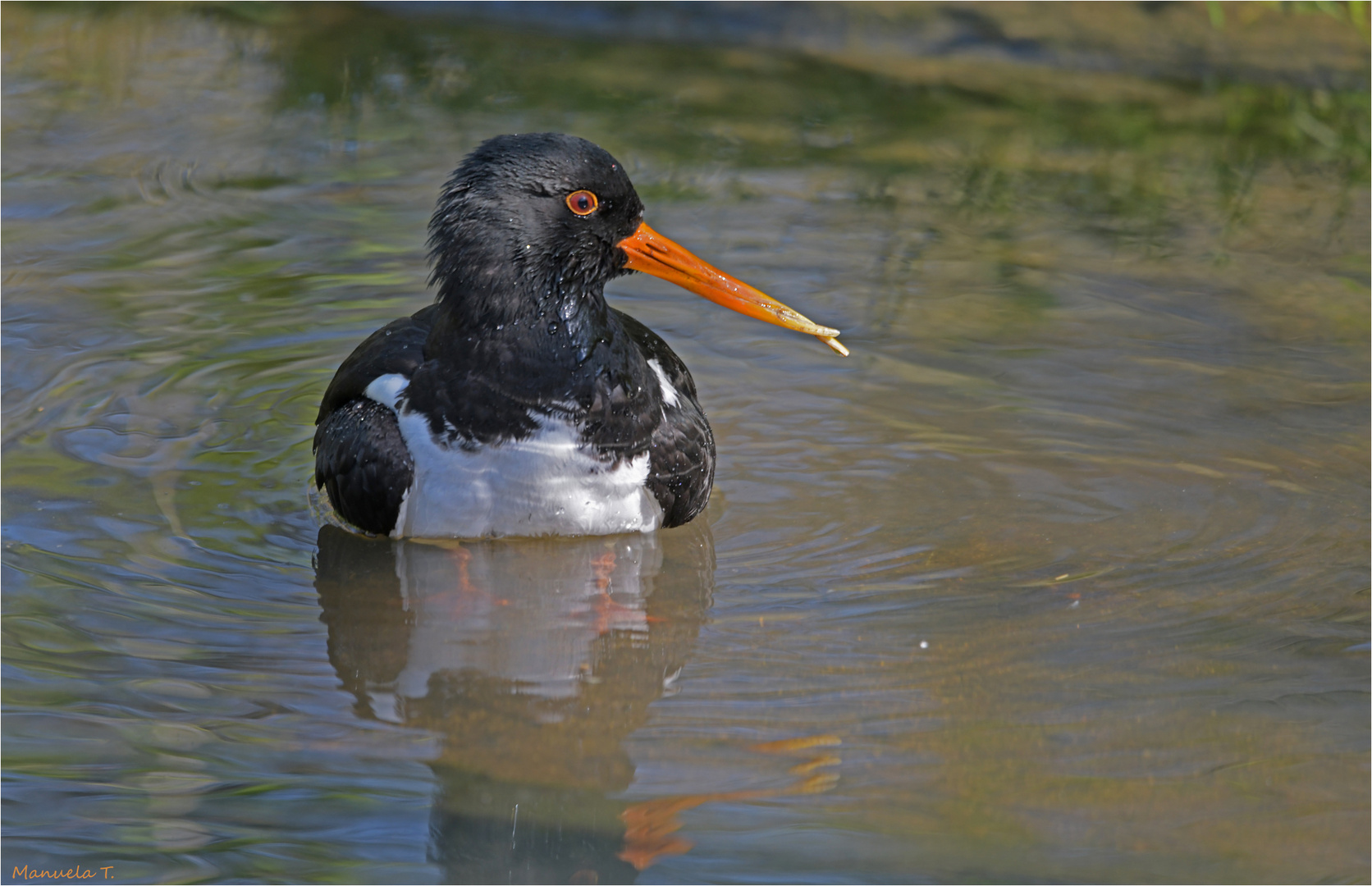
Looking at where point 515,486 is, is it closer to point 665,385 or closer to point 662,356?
point 665,385

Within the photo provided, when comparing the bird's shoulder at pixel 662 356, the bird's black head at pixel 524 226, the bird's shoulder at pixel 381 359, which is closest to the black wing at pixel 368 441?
the bird's shoulder at pixel 381 359

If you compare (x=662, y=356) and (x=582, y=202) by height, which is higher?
(x=582, y=202)

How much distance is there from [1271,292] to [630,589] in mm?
3387

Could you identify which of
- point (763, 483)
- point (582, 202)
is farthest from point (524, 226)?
point (763, 483)

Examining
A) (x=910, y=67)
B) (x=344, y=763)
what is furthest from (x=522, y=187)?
(x=910, y=67)

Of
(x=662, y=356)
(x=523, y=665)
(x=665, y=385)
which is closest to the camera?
(x=523, y=665)

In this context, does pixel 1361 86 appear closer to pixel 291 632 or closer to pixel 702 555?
pixel 702 555

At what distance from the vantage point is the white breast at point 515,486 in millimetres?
4449

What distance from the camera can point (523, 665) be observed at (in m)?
4.03

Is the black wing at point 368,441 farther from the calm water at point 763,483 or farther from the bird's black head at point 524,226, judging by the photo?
the bird's black head at point 524,226

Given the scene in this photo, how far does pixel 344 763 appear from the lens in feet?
11.6

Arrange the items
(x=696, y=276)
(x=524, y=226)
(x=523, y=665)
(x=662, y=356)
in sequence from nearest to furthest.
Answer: (x=523, y=665) < (x=524, y=226) < (x=696, y=276) < (x=662, y=356)

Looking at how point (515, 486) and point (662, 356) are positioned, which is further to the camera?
point (662, 356)

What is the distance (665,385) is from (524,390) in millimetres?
596
